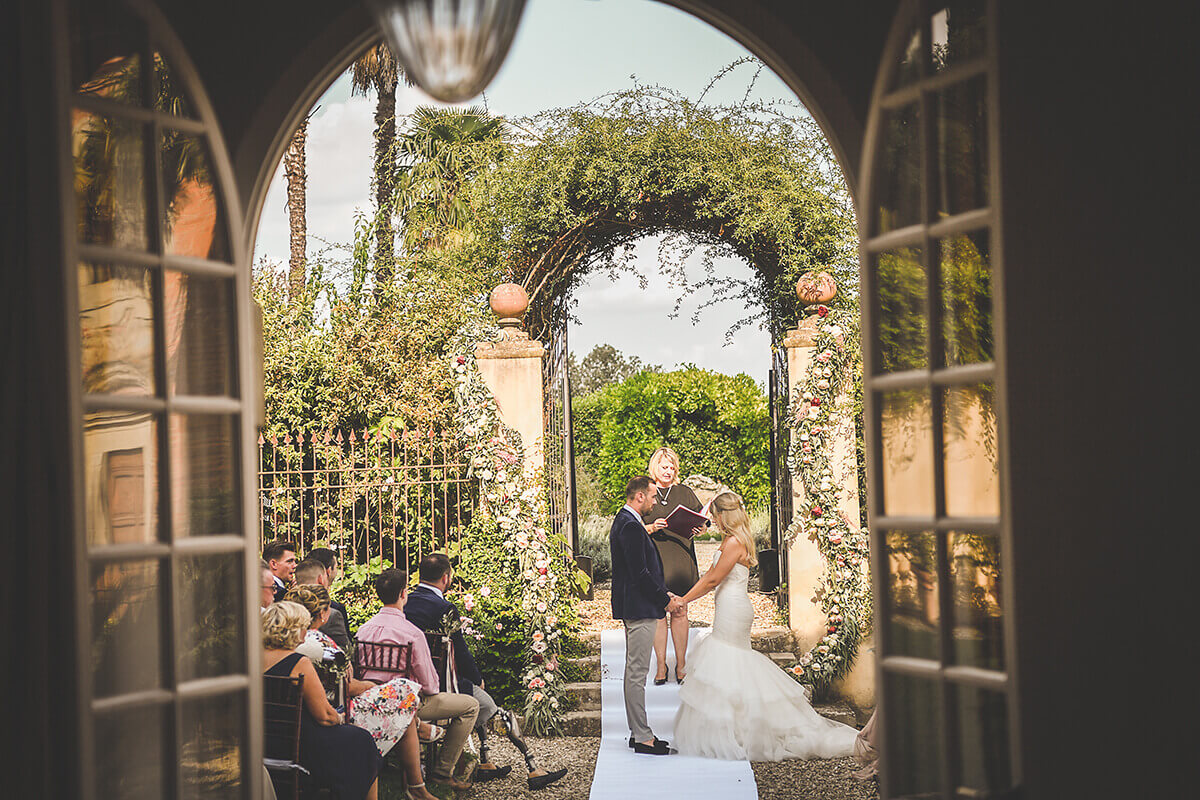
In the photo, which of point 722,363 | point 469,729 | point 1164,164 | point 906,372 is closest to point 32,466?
point 906,372

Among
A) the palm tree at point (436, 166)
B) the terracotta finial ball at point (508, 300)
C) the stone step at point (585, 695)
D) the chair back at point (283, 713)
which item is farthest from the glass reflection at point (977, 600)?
the palm tree at point (436, 166)

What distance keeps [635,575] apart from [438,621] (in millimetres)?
1323

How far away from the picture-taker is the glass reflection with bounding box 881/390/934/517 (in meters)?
2.85

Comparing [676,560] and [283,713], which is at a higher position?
[676,560]

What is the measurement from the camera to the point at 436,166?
16.4m

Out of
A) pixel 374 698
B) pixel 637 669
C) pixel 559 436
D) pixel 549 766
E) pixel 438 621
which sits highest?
pixel 559 436

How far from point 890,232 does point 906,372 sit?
1.37 feet

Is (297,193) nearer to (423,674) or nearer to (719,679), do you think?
(719,679)

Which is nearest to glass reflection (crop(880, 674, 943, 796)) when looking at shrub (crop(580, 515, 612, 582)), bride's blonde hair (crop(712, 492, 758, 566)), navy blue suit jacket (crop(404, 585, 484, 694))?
navy blue suit jacket (crop(404, 585, 484, 694))

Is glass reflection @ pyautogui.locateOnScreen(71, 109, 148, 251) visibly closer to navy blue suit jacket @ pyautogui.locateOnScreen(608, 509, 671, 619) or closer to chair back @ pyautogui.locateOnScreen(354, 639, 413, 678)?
chair back @ pyautogui.locateOnScreen(354, 639, 413, 678)

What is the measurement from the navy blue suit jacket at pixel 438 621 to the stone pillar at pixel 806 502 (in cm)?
281

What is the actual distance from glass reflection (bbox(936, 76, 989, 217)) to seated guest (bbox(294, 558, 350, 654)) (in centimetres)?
382

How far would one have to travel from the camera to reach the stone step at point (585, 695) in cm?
730

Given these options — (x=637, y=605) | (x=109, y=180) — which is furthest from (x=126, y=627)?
(x=637, y=605)
